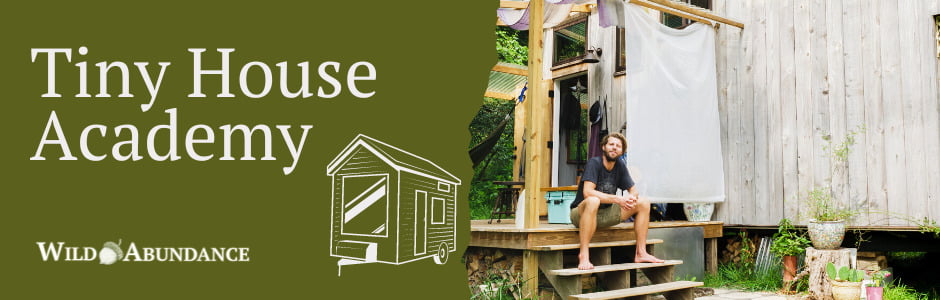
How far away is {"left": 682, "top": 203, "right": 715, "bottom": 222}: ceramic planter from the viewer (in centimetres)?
577

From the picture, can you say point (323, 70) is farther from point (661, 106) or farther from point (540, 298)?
point (661, 106)

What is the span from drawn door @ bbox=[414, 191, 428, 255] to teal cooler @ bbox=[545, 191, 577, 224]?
2547 mm

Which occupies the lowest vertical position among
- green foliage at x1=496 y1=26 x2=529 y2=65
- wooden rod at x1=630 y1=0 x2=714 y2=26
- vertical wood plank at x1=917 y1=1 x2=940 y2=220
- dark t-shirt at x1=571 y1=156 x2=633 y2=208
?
dark t-shirt at x1=571 y1=156 x2=633 y2=208

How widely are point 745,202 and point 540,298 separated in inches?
98.3

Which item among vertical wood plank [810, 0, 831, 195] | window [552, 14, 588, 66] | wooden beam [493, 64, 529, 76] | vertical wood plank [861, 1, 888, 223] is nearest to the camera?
vertical wood plank [861, 1, 888, 223]

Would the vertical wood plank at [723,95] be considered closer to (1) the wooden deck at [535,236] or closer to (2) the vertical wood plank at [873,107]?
(2) the vertical wood plank at [873,107]

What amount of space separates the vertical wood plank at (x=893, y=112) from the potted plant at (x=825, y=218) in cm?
31

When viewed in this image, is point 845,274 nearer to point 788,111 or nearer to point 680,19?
point 788,111

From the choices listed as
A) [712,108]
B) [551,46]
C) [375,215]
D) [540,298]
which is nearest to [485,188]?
[551,46]

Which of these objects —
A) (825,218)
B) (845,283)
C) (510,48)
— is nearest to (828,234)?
(825,218)

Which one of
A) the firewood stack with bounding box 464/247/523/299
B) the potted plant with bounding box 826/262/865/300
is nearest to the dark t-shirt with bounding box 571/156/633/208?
the firewood stack with bounding box 464/247/523/299

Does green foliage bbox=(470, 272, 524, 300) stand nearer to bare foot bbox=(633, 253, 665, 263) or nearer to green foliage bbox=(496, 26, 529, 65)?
bare foot bbox=(633, 253, 665, 263)

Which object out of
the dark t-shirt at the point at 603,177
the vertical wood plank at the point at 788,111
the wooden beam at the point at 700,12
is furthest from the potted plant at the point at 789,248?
the wooden beam at the point at 700,12

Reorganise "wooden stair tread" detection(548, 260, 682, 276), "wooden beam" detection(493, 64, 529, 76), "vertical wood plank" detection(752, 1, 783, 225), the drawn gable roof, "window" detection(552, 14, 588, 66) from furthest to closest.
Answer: "window" detection(552, 14, 588, 66) < "wooden beam" detection(493, 64, 529, 76) < "vertical wood plank" detection(752, 1, 783, 225) < "wooden stair tread" detection(548, 260, 682, 276) < the drawn gable roof
